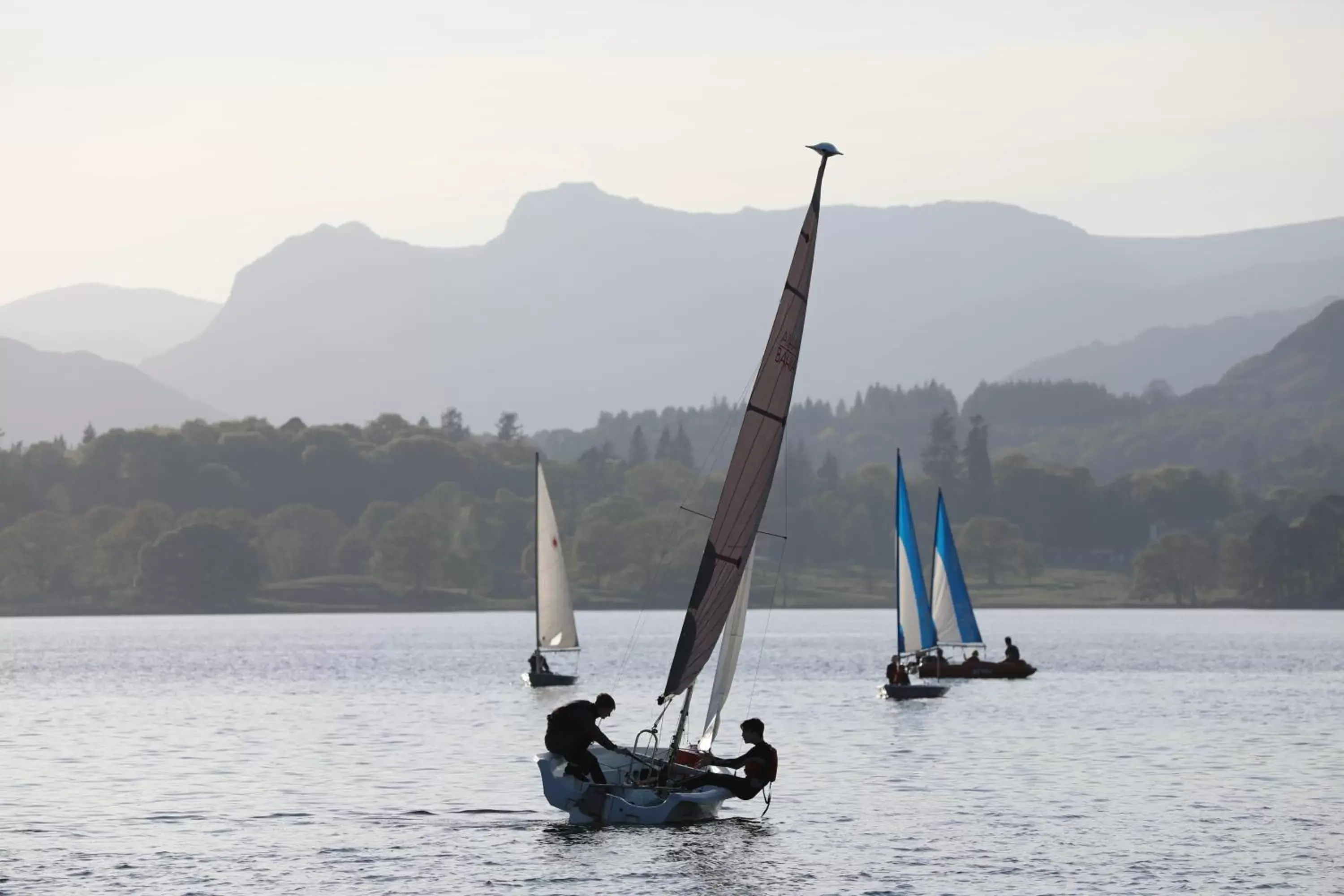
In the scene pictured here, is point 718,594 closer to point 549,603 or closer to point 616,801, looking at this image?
point 616,801

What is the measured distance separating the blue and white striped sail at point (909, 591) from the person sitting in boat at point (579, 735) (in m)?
52.3

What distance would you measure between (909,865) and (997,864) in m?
2.10

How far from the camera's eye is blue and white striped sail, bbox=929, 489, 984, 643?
116750 mm

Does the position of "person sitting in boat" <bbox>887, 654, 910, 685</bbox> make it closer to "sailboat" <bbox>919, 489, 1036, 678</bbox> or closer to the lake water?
the lake water

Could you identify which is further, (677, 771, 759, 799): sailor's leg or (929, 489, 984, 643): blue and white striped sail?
(929, 489, 984, 643): blue and white striped sail

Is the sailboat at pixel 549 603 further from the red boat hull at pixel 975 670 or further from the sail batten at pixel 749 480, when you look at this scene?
the sail batten at pixel 749 480

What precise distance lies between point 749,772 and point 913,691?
51953mm

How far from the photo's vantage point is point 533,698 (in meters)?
111

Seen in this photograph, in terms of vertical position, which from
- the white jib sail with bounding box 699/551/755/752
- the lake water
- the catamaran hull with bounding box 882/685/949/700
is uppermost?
the white jib sail with bounding box 699/551/755/752

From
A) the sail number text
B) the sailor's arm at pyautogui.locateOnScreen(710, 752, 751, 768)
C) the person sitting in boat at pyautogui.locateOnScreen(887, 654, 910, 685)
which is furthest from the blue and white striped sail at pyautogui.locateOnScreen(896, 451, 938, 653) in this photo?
the sail number text

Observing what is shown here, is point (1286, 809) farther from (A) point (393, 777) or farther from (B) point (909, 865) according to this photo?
(A) point (393, 777)

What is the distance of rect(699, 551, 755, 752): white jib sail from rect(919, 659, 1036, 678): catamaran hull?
2393 inches

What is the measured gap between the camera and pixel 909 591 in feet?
344

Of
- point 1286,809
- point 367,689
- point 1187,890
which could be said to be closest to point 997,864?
point 1187,890
